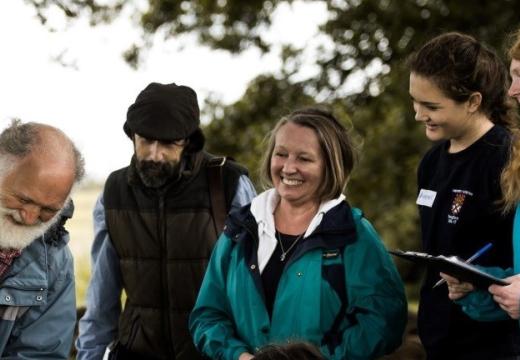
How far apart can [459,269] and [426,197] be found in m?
0.67

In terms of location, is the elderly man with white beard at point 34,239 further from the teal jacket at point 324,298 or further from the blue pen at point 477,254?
the blue pen at point 477,254

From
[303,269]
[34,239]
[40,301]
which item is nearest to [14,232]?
[34,239]

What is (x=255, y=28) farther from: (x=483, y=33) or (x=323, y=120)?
(x=323, y=120)

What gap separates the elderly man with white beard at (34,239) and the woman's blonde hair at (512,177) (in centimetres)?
159

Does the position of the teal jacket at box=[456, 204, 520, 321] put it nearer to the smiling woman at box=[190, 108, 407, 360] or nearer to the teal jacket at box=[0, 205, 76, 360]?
the smiling woman at box=[190, 108, 407, 360]

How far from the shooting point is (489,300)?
3.21 m

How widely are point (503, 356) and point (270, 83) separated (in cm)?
697

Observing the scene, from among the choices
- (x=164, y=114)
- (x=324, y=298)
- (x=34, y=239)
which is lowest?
(x=324, y=298)

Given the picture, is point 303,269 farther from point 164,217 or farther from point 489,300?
point 164,217

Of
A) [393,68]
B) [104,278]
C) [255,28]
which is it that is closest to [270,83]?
[255,28]

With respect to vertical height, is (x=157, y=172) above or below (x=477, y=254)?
above

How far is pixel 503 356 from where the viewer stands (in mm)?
3316

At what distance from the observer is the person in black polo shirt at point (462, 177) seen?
3381 mm

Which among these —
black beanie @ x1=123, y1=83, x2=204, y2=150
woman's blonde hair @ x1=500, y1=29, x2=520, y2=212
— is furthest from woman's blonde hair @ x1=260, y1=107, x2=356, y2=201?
woman's blonde hair @ x1=500, y1=29, x2=520, y2=212
